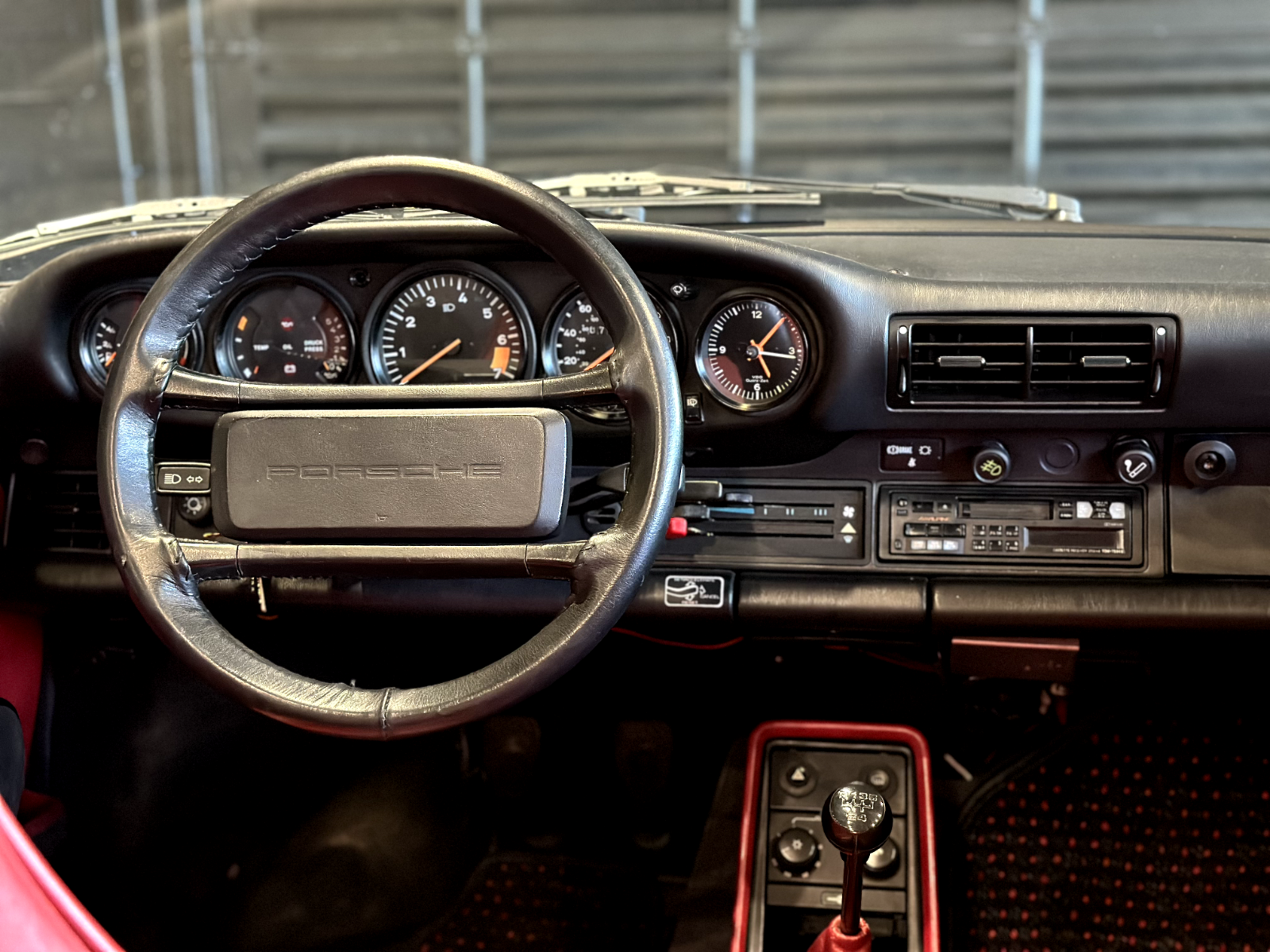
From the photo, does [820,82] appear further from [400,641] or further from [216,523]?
[216,523]

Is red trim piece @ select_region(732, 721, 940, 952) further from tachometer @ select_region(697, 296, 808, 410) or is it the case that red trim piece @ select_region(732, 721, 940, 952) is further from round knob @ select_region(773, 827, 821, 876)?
tachometer @ select_region(697, 296, 808, 410)

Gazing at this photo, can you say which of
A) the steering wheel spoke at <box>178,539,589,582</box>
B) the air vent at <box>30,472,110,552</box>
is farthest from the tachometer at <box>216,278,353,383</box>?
the steering wheel spoke at <box>178,539,589,582</box>

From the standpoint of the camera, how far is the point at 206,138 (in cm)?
518

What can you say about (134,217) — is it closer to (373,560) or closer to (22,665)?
(22,665)

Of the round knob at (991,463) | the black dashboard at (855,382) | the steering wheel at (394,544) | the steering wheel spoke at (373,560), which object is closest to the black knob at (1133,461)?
the black dashboard at (855,382)

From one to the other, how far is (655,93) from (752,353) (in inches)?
146

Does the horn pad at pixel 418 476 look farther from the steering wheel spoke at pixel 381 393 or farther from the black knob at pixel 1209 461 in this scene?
the black knob at pixel 1209 461

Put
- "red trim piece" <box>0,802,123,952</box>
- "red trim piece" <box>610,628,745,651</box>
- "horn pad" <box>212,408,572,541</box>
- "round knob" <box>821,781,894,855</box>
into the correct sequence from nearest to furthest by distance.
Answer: "red trim piece" <box>0,802,123,952</box> < "horn pad" <box>212,408,572,541</box> < "round knob" <box>821,781,894,855</box> < "red trim piece" <box>610,628,745,651</box>

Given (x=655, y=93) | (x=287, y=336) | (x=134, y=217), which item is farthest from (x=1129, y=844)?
(x=655, y=93)

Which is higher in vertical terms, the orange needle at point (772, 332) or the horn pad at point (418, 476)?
the orange needle at point (772, 332)

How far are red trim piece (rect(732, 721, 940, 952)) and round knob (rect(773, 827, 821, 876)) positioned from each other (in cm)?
5

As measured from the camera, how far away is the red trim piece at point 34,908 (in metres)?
0.96

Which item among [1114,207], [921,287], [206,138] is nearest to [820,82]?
[1114,207]

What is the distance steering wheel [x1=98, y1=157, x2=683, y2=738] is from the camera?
112 centimetres
